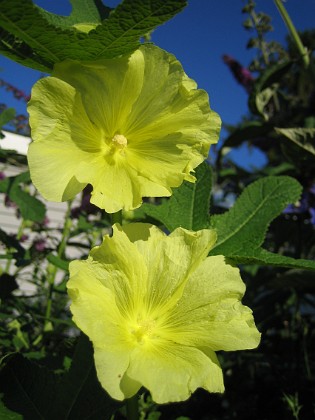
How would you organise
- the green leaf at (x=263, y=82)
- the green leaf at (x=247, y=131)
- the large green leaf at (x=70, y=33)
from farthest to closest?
the green leaf at (x=247, y=131) → the green leaf at (x=263, y=82) → the large green leaf at (x=70, y=33)

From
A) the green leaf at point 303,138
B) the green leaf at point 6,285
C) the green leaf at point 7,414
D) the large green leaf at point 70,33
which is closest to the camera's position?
the large green leaf at point 70,33

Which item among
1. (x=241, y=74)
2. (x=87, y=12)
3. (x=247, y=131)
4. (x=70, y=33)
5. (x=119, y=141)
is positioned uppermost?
(x=241, y=74)

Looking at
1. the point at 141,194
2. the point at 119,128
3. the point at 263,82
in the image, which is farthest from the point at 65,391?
the point at 263,82

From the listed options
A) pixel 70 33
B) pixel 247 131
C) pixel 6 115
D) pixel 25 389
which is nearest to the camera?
pixel 70 33

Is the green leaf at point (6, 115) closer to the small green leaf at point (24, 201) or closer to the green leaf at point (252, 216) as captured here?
the small green leaf at point (24, 201)

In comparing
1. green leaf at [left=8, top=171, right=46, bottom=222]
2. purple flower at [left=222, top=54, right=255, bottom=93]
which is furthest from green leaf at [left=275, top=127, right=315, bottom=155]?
purple flower at [left=222, top=54, right=255, bottom=93]

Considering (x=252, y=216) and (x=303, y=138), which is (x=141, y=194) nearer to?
(x=252, y=216)

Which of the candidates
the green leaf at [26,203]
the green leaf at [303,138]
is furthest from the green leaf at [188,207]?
the green leaf at [303,138]
